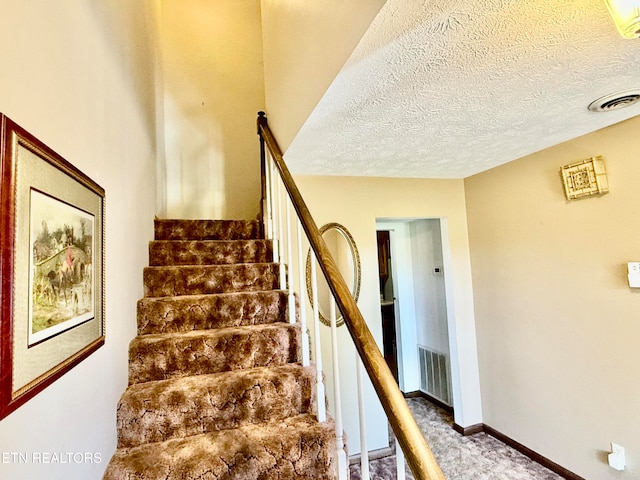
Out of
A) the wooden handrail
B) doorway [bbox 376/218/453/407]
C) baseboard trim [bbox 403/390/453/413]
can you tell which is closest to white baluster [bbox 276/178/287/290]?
the wooden handrail

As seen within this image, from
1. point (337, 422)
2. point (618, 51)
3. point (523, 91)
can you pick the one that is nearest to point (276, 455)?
point (337, 422)

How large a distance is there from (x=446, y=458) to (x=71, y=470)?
2670 millimetres

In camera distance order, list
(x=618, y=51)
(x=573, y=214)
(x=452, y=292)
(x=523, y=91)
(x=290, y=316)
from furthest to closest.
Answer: (x=452, y=292), (x=573, y=214), (x=290, y=316), (x=523, y=91), (x=618, y=51)

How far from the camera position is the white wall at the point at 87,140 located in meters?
0.70

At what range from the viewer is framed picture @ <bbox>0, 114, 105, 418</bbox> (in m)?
0.63

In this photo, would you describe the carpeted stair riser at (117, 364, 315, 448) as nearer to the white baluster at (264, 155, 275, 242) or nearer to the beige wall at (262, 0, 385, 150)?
the white baluster at (264, 155, 275, 242)

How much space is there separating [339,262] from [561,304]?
1.67 metres

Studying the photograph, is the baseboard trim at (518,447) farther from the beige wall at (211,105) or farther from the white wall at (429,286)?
the beige wall at (211,105)

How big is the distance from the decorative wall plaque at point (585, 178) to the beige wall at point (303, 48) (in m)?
1.83

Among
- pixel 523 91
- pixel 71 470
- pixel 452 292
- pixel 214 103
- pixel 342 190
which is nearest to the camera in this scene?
pixel 71 470

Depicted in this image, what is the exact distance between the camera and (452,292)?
10.0 ft

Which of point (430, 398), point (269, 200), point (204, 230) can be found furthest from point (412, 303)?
point (204, 230)

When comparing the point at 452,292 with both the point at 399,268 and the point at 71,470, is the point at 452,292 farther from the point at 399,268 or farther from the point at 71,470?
the point at 71,470

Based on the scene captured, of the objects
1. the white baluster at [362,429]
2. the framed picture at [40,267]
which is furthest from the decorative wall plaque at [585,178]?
the framed picture at [40,267]
